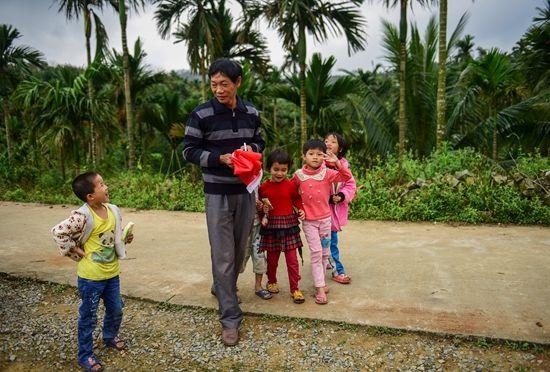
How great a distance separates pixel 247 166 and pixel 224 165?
23 centimetres

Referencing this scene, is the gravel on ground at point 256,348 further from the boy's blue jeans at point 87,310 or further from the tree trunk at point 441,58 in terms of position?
the tree trunk at point 441,58

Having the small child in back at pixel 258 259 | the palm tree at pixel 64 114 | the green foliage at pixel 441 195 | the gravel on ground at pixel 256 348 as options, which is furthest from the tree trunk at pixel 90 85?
the small child in back at pixel 258 259

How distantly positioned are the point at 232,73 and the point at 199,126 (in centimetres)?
43

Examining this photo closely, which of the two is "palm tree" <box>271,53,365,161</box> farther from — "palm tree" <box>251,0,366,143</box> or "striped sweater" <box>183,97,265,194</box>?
"striped sweater" <box>183,97,265,194</box>

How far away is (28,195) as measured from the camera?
9.66 m

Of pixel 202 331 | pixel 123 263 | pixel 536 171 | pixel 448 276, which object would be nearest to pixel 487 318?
pixel 448 276

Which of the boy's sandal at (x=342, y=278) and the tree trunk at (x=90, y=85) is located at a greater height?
the tree trunk at (x=90, y=85)

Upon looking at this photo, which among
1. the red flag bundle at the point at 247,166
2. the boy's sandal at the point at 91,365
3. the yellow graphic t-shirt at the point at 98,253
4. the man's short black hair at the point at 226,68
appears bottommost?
the boy's sandal at the point at 91,365

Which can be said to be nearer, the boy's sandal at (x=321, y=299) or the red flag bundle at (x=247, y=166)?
the red flag bundle at (x=247, y=166)

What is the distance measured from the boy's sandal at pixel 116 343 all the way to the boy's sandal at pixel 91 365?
0.69 ft

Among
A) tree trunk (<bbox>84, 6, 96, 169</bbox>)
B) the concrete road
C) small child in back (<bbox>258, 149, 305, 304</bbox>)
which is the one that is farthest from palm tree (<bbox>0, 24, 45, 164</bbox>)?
small child in back (<bbox>258, 149, 305, 304</bbox>)

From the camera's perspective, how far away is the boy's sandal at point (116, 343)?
9.13 ft

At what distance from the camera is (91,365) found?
8.36ft

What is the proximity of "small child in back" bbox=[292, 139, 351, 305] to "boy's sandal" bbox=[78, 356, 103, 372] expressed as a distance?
1627 mm
